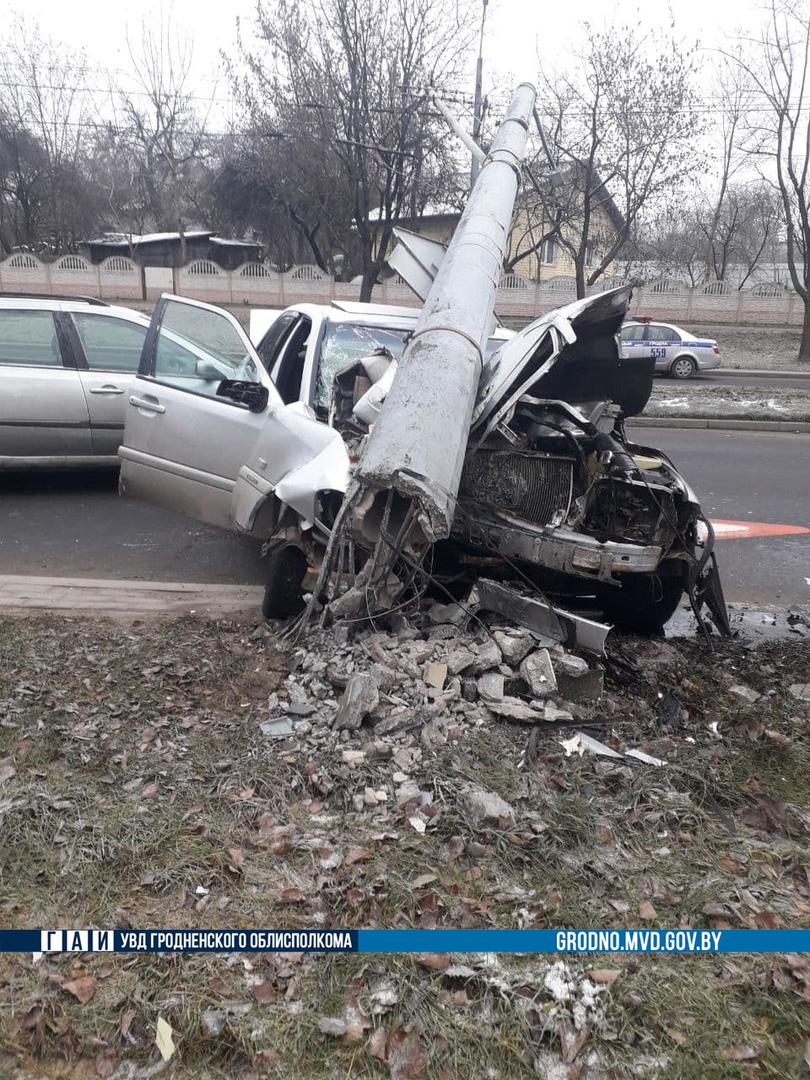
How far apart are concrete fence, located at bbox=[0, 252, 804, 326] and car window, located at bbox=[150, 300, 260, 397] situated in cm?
2473

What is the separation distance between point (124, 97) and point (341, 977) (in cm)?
3745

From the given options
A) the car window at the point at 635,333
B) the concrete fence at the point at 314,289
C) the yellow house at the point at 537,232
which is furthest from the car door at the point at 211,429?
the concrete fence at the point at 314,289

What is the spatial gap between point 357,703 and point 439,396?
5.40 ft

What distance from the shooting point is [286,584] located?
16.3 feet

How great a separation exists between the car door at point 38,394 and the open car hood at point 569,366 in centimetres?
416

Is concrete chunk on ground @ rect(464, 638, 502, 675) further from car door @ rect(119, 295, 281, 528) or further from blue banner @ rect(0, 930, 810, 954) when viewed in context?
car door @ rect(119, 295, 281, 528)

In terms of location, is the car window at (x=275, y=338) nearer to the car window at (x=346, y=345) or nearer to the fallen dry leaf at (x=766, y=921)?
the car window at (x=346, y=345)

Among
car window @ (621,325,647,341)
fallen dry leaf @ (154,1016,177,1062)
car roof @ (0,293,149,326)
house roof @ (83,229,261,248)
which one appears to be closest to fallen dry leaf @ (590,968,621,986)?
fallen dry leaf @ (154,1016,177,1062)

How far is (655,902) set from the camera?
2.68m

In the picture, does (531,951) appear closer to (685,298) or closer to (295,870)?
(295,870)

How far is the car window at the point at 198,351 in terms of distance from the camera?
585 cm

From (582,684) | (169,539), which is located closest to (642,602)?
(582,684)

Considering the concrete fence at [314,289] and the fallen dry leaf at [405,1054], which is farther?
the concrete fence at [314,289]

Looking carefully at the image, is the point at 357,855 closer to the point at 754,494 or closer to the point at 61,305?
the point at 61,305
